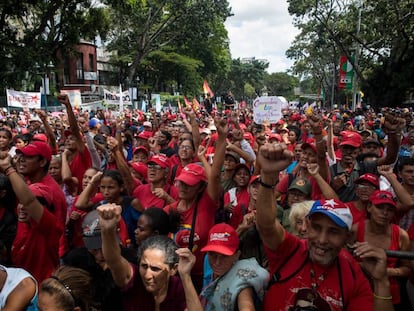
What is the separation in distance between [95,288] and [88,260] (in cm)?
22

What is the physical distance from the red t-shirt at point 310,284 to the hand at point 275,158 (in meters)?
0.38

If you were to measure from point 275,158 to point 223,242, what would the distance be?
2.06ft

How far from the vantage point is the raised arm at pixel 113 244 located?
2.11 meters

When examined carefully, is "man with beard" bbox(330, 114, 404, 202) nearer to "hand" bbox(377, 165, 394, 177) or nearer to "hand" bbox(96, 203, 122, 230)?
"hand" bbox(377, 165, 394, 177)

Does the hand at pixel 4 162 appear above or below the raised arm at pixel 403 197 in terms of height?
above

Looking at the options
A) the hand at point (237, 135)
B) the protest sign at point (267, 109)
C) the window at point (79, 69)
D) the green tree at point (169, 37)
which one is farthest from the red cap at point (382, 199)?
the window at point (79, 69)

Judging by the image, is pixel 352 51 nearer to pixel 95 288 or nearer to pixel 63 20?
pixel 63 20

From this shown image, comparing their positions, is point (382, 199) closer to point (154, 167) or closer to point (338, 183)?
point (338, 183)

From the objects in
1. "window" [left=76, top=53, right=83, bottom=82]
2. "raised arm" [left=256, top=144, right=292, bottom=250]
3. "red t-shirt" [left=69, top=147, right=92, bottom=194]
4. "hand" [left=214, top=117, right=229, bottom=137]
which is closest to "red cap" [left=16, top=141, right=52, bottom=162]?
"red t-shirt" [left=69, top=147, right=92, bottom=194]

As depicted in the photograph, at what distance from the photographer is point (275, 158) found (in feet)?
6.42

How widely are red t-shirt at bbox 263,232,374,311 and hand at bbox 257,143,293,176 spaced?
1.23 feet

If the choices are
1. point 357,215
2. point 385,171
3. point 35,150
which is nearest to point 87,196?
point 35,150

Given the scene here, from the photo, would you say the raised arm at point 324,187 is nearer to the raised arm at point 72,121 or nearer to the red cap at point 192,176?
the red cap at point 192,176

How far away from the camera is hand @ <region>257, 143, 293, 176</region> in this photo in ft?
6.38
